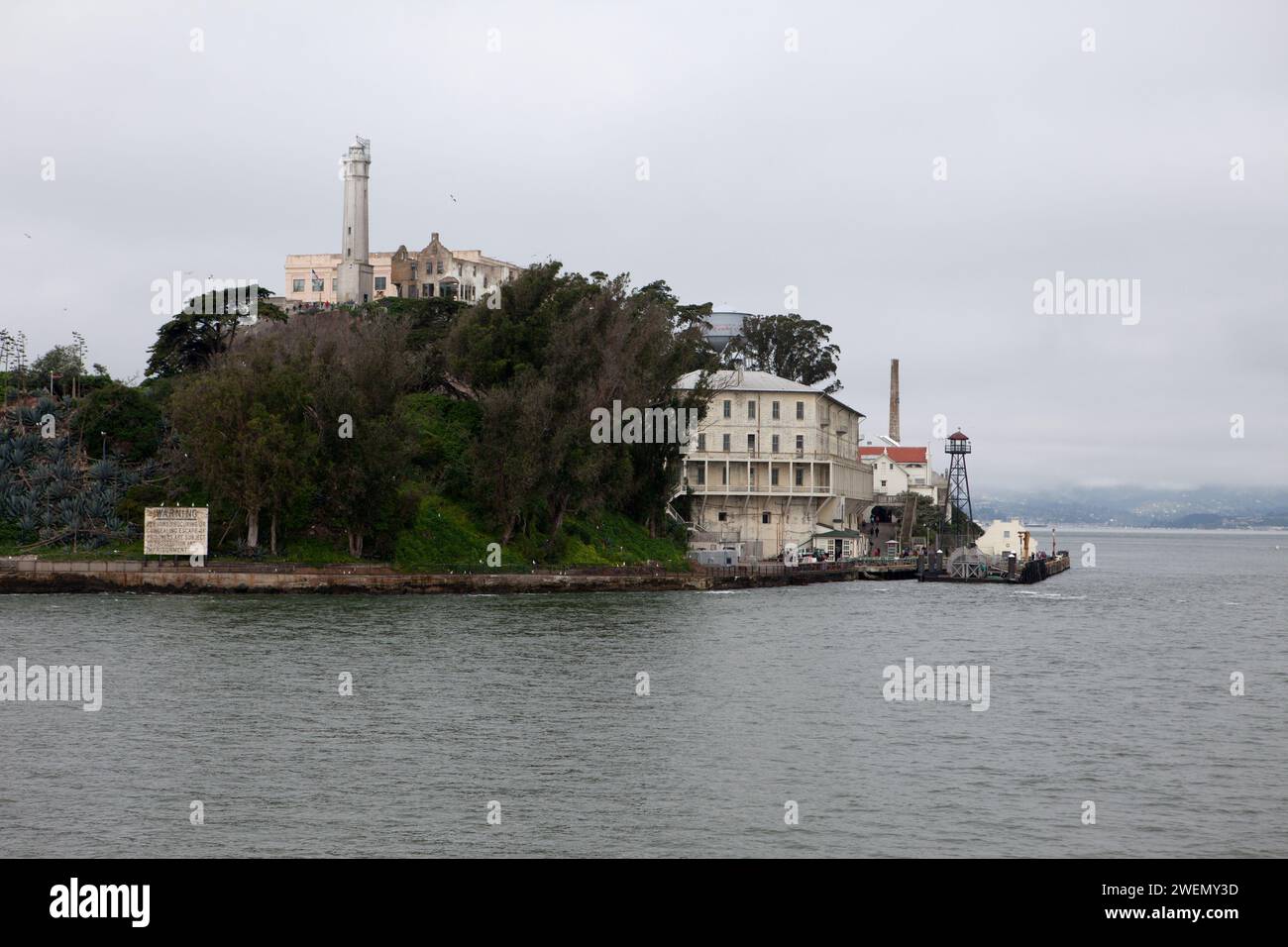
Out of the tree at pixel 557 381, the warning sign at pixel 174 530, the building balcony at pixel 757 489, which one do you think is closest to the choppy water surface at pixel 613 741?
the warning sign at pixel 174 530

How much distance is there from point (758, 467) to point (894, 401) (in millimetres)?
61241

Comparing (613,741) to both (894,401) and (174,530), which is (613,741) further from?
(894,401)

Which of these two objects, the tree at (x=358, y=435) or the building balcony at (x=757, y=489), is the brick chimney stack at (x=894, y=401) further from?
the tree at (x=358, y=435)

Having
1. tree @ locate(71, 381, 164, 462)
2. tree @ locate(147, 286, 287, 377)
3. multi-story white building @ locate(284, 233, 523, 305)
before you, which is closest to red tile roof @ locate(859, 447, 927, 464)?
multi-story white building @ locate(284, 233, 523, 305)

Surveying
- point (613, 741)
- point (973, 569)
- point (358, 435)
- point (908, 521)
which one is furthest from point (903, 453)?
point (613, 741)

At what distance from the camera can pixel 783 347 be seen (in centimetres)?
11200

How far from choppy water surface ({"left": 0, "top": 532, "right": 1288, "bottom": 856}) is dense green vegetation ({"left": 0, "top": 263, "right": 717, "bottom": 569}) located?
391 inches

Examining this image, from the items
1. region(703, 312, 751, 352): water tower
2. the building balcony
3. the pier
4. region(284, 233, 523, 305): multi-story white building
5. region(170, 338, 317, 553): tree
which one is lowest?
the pier

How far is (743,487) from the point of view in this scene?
294 feet

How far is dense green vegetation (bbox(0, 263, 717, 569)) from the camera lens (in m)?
60.7

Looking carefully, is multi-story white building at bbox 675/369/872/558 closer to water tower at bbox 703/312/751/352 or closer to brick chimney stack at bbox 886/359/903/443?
water tower at bbox 703/312/751/352

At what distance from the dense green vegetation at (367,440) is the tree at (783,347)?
113ft

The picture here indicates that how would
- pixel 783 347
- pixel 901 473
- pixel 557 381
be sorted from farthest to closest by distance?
pixel 901 473, pixel 783 347, pixel 557 381
